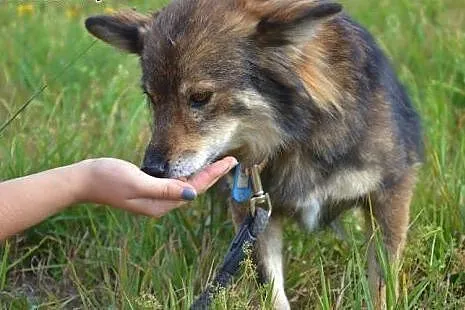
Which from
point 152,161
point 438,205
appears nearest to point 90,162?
point 152,161

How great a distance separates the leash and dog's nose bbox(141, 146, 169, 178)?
0.30 metres

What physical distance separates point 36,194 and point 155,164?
0.35 m

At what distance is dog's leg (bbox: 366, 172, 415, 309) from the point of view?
2.89m

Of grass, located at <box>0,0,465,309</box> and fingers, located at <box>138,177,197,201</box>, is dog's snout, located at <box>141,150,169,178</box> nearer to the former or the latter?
fingers, located at <box>138,177,197,201</box>

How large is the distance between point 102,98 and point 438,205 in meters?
1.85

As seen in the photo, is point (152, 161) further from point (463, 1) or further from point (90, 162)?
point (463, 1)

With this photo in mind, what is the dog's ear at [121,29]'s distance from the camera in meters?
2.81

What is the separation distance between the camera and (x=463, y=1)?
230 inches

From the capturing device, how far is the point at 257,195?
2.71 meters

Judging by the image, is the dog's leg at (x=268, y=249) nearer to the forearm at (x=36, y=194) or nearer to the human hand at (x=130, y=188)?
the human hand at (x=130, y=188)

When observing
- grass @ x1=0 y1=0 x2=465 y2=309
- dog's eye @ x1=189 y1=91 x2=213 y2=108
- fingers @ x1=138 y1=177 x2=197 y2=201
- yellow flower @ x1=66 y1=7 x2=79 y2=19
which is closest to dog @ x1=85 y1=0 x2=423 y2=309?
dog's eye @ x1=189 y1=91 x2=213 y2=108

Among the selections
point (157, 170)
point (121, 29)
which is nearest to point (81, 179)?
point (157, 170)

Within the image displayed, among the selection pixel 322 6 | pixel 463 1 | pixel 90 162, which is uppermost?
pixel 322 6

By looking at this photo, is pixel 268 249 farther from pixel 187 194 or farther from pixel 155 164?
pixel 187 194
